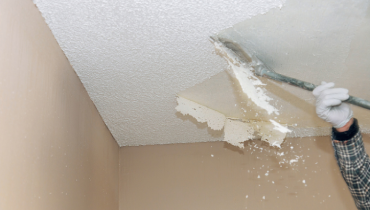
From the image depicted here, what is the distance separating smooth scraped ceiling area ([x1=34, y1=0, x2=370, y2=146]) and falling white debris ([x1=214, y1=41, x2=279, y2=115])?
0.04 meters

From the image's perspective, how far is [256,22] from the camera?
1.56 metres

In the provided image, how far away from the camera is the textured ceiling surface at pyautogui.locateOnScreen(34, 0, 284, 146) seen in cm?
148

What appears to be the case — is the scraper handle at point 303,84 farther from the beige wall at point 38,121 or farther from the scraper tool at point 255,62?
the beige wall at point 38,121

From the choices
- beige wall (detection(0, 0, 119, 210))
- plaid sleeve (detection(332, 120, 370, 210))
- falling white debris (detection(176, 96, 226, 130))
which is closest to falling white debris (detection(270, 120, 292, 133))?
falling white debris (detection(176, 96, 226, 130))

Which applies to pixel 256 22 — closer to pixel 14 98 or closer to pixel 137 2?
pixel 137 2

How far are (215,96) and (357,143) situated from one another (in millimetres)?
969

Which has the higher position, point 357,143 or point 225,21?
point 225,21

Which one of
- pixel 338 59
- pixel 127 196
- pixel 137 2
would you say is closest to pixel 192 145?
pixel 127 196

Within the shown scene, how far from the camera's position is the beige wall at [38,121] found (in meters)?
1.20

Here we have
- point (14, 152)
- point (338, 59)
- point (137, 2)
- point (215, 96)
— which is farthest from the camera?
point (215, 96)

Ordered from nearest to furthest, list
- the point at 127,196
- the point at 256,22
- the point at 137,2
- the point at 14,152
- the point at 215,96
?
Result: 1. the point at 14,152
2. the point at 137,2
3. the point at 256,22
4. the point at 215,96
5. the point at 127,196

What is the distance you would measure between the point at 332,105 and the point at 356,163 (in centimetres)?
32

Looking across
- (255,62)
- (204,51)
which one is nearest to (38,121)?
(204,51)

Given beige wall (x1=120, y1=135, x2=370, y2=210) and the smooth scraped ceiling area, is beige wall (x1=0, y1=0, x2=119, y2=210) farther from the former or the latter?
beige wall (x1=120, y1=135, x2=370, y2=210)
